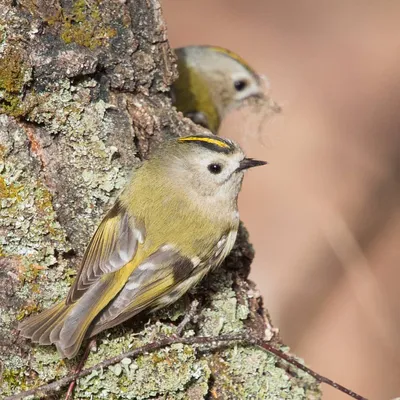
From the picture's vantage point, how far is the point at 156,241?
2.45m

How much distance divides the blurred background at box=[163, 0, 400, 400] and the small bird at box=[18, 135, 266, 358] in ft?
5.79

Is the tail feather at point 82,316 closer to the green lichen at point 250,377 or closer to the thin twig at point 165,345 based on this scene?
the thin twig at point 165,345

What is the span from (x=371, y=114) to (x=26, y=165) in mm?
3753

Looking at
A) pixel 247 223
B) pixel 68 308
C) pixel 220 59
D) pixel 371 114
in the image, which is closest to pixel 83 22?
pixel 68 308

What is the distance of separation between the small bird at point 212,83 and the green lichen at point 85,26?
4.94 ft

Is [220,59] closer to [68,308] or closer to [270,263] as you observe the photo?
[270,263]

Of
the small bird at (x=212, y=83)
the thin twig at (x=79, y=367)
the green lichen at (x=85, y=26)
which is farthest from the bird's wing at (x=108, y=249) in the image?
the small bird at (x=212, y=83)

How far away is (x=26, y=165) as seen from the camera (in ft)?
7.67

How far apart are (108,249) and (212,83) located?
2.21m

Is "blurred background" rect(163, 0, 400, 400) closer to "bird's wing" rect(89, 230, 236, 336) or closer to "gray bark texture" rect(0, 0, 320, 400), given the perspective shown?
"gray bark texture" rect(0, 0, 320, 400)

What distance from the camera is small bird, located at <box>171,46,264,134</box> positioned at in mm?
4160

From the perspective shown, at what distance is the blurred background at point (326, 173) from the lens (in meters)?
4.85

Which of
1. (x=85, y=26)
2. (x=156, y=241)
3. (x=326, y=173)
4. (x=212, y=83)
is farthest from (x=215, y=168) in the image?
(x=326, y=173)

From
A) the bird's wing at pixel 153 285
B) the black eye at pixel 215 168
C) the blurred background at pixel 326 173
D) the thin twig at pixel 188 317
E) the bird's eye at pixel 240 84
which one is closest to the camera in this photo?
the bird's wing at pixel 153 285
